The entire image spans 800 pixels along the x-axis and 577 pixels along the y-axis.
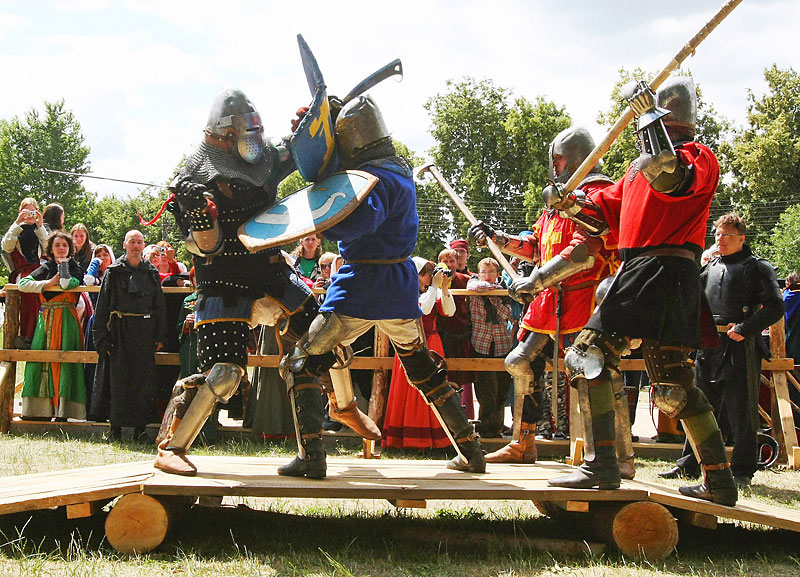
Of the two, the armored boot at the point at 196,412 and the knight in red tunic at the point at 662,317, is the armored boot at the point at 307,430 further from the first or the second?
the knight in red tunic at the point at 662,317

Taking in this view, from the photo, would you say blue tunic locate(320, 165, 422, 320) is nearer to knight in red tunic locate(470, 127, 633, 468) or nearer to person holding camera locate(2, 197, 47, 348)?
knight in red tunic locate(470, 127, 633, 468)

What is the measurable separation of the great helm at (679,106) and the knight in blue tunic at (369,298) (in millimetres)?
1218

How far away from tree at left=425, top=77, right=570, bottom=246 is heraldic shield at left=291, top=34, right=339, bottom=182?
25702mm

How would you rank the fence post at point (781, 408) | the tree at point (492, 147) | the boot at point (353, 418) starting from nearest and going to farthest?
the boot at point (353, 418) < the fence post at point (781, 408) < the tree at point (492, 147)

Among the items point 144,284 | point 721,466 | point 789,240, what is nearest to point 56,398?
point 144,284

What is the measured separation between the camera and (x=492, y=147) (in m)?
31.8

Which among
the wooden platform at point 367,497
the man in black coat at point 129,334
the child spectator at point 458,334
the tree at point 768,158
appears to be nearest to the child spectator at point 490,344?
the child spectator at point 458,334

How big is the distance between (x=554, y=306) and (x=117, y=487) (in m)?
2.45

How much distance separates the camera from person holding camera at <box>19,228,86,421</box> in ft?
22.2

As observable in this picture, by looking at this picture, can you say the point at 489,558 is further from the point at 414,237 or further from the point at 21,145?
the point at 21,145

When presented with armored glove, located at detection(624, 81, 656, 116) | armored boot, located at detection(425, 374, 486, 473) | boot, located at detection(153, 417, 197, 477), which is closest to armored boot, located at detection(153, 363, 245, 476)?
boot, located at detection(153, 417, 197, 477)

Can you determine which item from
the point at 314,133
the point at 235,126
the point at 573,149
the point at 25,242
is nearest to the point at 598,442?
the point at 573,149

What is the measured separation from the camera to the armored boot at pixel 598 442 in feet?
11.0

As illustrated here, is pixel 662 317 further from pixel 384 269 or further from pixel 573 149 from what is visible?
pixel 573 149
